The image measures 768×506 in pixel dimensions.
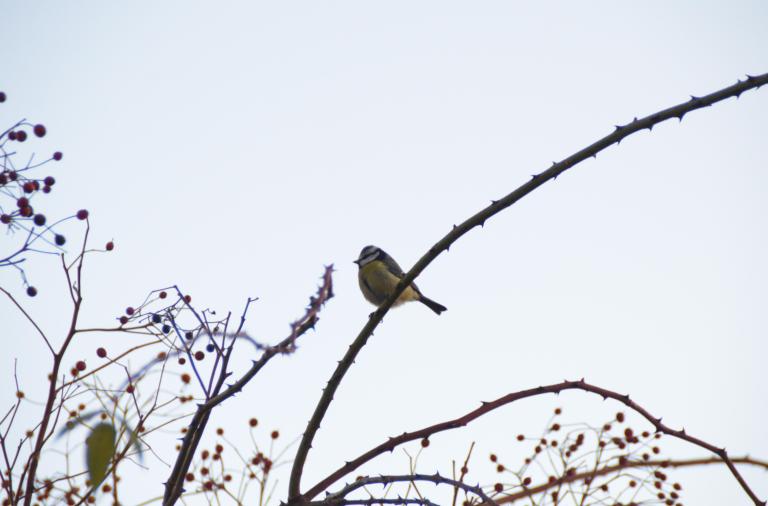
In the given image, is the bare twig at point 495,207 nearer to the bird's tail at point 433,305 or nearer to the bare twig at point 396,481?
the bare twig at point 396,481

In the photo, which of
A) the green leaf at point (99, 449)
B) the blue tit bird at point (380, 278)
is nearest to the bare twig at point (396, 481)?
the green leaf at point (99, 449)

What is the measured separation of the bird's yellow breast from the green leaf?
19.3ft

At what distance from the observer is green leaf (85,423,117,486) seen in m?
A: 1.57

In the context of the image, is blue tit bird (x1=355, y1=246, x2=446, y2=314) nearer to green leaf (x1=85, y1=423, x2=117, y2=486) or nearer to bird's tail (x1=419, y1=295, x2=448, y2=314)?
bird's tail (x1=419, y1=295, x2=448, y2=314)

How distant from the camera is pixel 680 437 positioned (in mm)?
2420

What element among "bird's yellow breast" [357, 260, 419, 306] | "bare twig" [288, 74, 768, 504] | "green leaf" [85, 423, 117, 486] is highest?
"bird's yellow breast" [357, 260, 419, 306]

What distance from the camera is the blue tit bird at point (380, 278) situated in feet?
24.9

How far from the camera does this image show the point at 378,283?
7617 millimetres

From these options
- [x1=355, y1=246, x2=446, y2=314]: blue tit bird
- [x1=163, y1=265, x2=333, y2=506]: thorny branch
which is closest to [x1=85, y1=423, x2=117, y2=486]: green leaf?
[x1=163, y1=265, x2=333, y2=506]: thorny branch

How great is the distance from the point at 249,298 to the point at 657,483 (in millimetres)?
2667

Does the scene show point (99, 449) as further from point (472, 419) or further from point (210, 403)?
point (472, 419)

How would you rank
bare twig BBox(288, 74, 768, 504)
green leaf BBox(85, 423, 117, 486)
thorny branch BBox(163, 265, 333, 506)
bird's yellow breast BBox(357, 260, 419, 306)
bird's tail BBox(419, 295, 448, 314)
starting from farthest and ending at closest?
1. bird's tail BBox(419, 295, 448, 314)
2. bird's yellow breast BBox(357, 260, 419, 306)
3. bare twig BBox(288, 74, 768, 504)
4. thorny branch BBox(163, 265, 333, 506)
5. green leaf BBox(85, 423, 117, 486)

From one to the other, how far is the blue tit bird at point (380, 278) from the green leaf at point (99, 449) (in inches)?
225

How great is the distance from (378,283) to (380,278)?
6 cm
